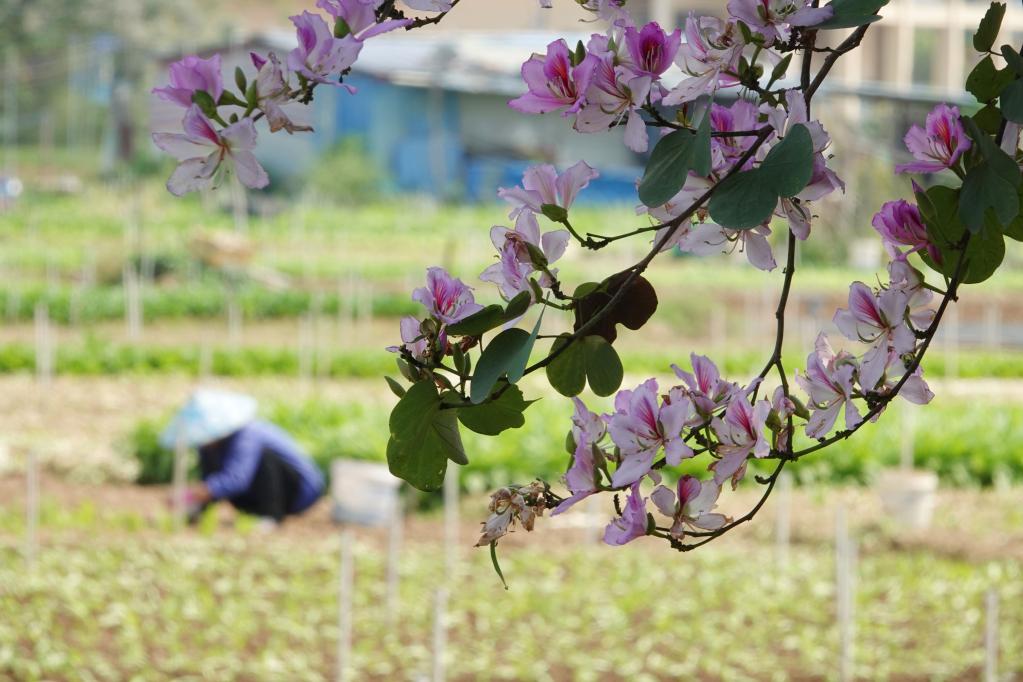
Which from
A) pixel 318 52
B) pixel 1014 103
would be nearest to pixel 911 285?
pixel 1014 103

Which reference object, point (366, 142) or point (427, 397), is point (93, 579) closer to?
point (427, 397)

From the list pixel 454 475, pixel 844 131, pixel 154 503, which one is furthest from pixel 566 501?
pixel 844 131

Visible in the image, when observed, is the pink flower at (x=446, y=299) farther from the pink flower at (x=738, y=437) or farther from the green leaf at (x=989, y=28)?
the green leaf at (x=989, y=28)

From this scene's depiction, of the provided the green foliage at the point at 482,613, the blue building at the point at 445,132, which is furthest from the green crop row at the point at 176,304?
the blue building at the point at 445,132

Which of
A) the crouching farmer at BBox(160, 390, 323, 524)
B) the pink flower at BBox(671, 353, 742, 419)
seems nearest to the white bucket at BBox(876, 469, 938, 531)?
the crouching farmer at BBox(160, 390, 323, 524)

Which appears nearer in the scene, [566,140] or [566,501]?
[566,501]

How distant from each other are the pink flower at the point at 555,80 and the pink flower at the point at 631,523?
0.88 ft

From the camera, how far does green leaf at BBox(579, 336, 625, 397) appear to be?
1.11 metres

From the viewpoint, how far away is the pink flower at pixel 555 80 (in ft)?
3.21

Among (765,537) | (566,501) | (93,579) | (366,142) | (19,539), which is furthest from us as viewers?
(366,142)

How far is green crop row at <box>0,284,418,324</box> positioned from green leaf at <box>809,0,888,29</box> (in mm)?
12854

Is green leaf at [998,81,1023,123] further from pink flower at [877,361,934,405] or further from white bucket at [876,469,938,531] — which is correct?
white bucket at [876,469,938,531]

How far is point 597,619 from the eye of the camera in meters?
4.89

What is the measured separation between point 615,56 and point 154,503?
623 centimetres
